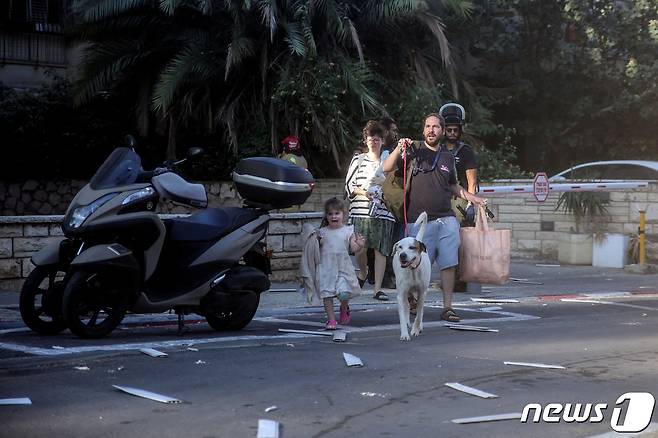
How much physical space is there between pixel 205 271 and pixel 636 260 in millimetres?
10191

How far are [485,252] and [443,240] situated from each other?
1.42ft

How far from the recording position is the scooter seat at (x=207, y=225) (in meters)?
9.37

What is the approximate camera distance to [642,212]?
17406mm

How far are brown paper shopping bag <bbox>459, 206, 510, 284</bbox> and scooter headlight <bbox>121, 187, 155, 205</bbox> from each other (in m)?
3.07

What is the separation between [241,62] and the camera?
63.4 feet

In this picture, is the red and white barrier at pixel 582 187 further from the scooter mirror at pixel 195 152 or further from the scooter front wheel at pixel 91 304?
the scooter front wheel at pixel 91 304

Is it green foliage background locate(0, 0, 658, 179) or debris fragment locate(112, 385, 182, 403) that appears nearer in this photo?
debris fragment locate(112, 385, 182, 403)

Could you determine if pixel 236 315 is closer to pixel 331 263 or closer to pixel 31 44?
pixel 331 263

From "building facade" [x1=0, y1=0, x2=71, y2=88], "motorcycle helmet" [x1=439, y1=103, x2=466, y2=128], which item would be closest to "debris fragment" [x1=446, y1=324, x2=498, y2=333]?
"motorcycle helmet" [x1=439, y1=103, x2=466, y2=128]

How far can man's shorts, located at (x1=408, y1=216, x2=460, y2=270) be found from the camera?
10430 millimetres

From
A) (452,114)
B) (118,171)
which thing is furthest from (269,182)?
(452,114)

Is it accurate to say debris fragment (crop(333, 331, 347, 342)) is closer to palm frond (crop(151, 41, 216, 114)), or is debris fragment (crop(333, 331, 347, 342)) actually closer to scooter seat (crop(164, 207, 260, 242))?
scooter seat (crop(164, 207, 260, 242))

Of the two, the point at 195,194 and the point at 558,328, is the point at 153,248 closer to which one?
the point at 195,194

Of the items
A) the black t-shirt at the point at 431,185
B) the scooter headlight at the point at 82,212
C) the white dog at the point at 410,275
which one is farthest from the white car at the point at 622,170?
the scooter headlight at the point at 82,212
